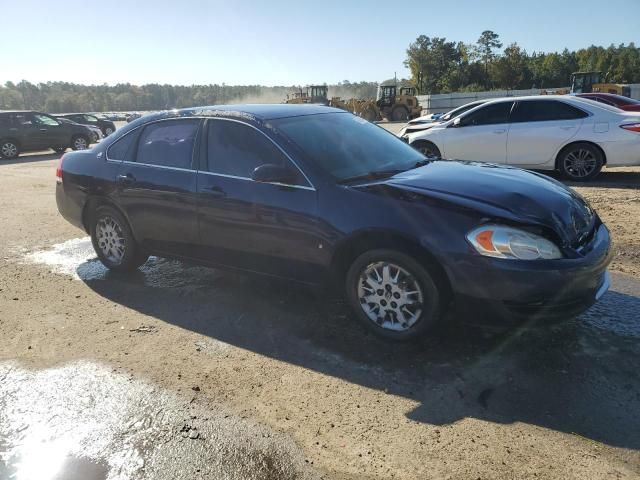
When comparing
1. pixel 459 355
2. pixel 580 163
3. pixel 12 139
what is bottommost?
pixel 459 355

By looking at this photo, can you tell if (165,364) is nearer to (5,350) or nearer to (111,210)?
(5,350)

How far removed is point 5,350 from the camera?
3910 mm

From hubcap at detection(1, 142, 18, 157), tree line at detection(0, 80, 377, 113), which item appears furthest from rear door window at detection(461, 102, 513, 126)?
tree line at detection(0, 80, 377, 113)

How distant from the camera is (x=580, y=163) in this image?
9023 millimetres

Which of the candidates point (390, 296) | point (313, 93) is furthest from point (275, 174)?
point (313, 93)

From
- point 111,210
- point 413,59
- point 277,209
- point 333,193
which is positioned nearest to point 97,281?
point 111,210

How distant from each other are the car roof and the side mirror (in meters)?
0.60

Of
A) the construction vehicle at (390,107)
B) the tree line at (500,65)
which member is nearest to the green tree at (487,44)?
the tree line at (500,65)

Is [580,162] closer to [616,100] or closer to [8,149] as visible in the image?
[616,100]

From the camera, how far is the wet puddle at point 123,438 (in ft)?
8.35

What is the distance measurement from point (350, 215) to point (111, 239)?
2.90m

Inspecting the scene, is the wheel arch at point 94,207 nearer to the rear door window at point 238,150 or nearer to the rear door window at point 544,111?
the rear door window at point 238,150

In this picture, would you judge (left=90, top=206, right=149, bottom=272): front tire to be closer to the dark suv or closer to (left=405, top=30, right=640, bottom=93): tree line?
the dark suv

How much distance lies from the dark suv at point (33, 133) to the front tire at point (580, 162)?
1778 cm
